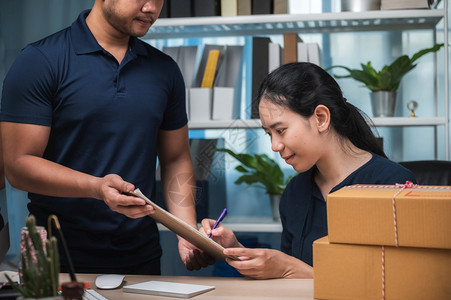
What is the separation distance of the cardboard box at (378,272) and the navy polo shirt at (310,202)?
0.36 metres

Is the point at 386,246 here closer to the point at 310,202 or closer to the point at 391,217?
the point at 391,217

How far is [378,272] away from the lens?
1.08 meters

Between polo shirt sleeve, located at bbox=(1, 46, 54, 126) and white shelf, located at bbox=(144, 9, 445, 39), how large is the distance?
103 centimetres

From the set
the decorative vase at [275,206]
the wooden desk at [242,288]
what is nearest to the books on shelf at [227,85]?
the decorative vase at [275,206]

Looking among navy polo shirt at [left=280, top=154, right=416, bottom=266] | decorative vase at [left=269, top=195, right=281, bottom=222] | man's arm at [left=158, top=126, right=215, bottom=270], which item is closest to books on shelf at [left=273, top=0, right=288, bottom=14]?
decorative vase at [left=269, top=195, right=281, bottom=222]

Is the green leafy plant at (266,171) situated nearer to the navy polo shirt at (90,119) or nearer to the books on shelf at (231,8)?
the books on shelf at (231,8)

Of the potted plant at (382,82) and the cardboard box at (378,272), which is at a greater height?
the potted plant at (382,82)

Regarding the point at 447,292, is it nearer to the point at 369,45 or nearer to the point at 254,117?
the point at 254,117

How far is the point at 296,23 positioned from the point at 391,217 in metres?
1.65

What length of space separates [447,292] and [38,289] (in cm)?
72

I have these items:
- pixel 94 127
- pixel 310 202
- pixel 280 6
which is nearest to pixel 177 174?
pixel 94 127

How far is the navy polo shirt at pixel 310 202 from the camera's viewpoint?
148 centimetres

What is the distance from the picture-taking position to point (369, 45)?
2723 mm

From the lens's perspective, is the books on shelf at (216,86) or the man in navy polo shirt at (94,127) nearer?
the man in navy polo shirt at (94,127)
